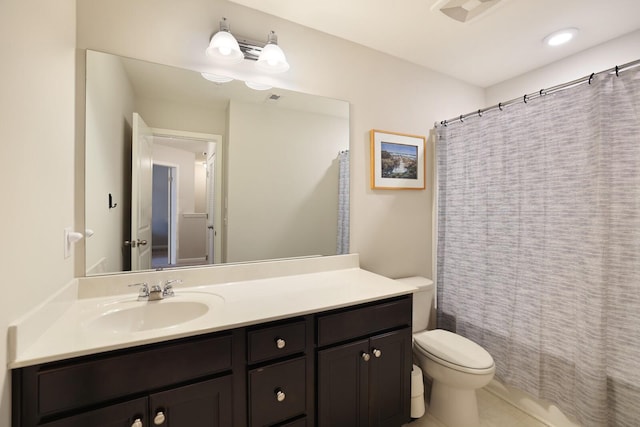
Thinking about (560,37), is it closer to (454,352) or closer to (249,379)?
(454,352)

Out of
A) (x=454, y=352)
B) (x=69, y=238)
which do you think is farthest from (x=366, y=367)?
(x=69, y=238)

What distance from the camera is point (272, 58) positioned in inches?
62.0

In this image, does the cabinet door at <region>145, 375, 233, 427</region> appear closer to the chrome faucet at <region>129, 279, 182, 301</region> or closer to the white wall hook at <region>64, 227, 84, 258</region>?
the chrome faucet at <region>129, 279, 182, 301</region>

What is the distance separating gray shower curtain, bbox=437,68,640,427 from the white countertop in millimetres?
852

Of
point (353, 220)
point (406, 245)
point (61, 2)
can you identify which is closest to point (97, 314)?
point (61, 2)

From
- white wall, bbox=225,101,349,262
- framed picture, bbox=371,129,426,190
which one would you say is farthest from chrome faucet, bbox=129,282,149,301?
framed picture, bbox=371,129,426,190

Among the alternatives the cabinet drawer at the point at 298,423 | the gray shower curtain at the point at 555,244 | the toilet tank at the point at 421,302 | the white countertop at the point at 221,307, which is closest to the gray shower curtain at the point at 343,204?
the white countertop at the point at 221,307

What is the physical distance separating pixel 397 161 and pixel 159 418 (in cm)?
196

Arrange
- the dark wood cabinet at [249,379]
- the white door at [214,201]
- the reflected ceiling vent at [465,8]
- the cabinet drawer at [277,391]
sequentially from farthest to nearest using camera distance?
the white door at [214,201] < the reflected ceiling vent at [465,8] < the cabinet drawer at [277,391] < the dark wood cabinet at [249,379]

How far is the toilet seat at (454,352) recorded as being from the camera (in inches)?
61.0

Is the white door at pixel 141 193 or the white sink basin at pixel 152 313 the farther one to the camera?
the white door at pixel 141 193

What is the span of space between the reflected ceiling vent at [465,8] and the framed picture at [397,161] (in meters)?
0.76

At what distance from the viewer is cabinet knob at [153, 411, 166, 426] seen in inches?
36.5

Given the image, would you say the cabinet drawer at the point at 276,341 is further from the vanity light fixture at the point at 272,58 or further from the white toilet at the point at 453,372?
the vanity light fixture at the point at 272,58
